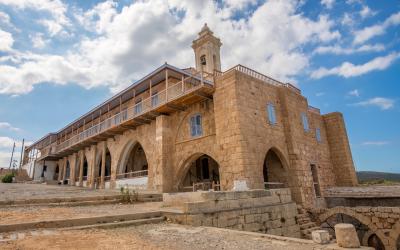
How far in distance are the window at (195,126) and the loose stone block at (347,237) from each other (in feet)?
35.7

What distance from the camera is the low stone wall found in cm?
699

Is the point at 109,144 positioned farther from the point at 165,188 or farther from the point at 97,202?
the point at 97,202

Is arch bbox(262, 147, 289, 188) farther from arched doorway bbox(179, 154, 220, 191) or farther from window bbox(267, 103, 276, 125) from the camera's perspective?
arched doorway bbox(179, 154, 220, 191)

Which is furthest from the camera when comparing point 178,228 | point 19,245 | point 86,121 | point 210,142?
point 86,121

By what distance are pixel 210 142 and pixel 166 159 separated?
3436 mm

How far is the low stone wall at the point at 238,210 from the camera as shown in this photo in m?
6.99

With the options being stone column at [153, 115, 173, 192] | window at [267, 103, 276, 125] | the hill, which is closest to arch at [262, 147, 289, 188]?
window at [267, 103, 276, 125]

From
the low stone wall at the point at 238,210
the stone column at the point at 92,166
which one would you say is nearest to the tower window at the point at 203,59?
the stone column at the point at 92,166

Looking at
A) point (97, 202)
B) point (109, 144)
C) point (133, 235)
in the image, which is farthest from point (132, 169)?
point (133, 235)

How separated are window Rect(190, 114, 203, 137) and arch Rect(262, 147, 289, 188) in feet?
14.3

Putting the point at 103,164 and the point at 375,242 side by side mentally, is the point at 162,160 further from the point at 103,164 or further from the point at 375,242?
the point at 375,242

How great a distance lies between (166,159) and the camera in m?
15.4

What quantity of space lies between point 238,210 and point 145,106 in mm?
12711

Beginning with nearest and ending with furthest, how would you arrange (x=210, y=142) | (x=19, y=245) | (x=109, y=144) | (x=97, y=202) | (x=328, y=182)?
(x=19, y=245) < (x=97, y=202) < (x=210, y=142) < (x=328, y=182) < (x=109, y=144)
